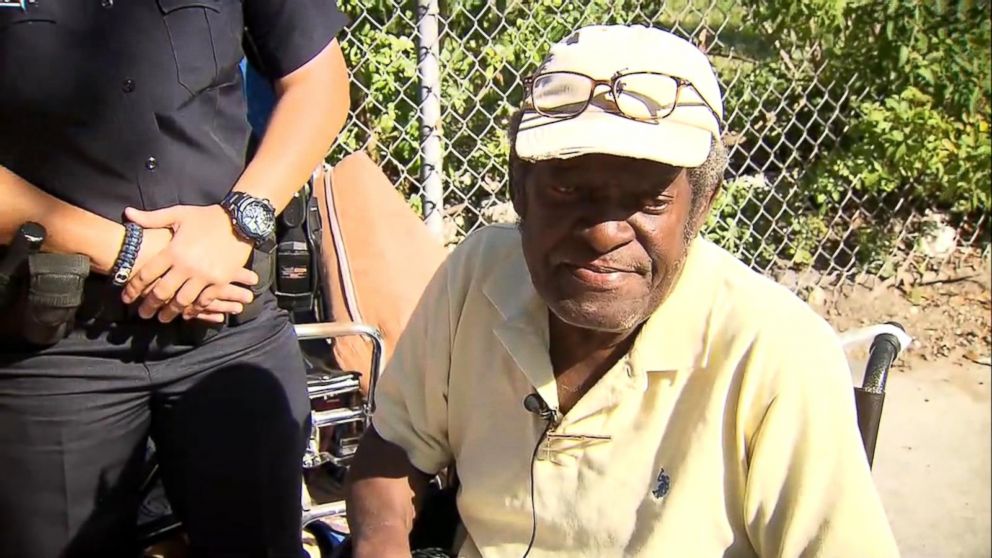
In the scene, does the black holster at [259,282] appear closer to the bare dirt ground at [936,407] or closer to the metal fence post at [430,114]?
the metal fence post at [430,114]

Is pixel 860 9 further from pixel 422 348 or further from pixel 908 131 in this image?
pixel 422 348

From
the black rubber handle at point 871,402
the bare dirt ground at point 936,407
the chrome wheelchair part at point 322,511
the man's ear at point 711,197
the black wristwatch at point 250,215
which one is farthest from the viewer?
the bare dirt ground at point 936,407

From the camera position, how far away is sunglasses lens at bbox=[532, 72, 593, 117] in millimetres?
1531

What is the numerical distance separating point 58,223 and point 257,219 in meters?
0.34

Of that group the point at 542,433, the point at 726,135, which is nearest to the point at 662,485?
the point at 542,433

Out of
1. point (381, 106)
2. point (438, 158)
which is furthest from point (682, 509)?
point (381, 106)

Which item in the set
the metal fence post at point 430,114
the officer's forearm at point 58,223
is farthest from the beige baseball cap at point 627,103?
the metal fence post at point 430,114

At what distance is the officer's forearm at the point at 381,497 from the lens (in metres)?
1.79

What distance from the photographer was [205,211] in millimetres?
1872

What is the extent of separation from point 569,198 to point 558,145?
10 centimetres

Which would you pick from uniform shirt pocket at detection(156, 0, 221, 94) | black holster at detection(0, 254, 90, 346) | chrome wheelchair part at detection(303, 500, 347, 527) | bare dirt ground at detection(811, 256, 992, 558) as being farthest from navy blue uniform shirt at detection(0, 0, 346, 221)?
bare dirt ground at detection(811, 256, 992, 558)

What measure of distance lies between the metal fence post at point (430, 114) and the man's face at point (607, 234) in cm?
224

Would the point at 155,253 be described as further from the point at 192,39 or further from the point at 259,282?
the point at 192,39

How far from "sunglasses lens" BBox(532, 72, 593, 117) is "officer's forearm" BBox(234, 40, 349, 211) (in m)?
0.60
